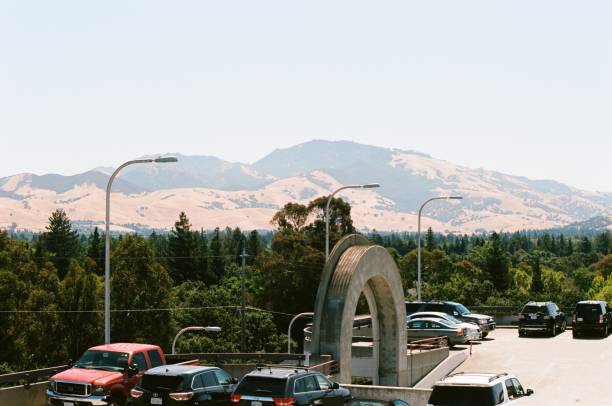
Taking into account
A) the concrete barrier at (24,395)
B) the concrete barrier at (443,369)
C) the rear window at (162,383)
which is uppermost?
the rear window at (162,383)

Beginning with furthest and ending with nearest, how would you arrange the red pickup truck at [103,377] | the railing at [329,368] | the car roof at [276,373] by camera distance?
1. the railing at [329,368]
2. the red pickup truck at [103,377]
3. the car roof at [276,373]

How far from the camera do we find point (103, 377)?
2370 centimetres

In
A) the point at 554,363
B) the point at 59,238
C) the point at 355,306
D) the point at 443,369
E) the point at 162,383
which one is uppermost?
the point at 59,238

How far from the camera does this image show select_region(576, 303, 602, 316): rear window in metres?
52.9

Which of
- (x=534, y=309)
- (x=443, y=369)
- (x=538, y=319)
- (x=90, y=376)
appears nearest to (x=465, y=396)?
(x=90, y=376)

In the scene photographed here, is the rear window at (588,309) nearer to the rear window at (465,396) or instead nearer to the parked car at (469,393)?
the parked car at (469,393)

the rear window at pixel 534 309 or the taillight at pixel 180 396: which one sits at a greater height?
the rear window at pixel 534 309

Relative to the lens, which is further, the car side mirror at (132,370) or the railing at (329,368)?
the railing at (329,368)

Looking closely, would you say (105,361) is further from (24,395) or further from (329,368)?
(329,368)

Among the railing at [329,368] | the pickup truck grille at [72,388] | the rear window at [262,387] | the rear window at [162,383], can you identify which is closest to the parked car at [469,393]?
the rear window at [262,387]

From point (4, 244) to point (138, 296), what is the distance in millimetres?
13131

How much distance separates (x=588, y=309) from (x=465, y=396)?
3541 cm

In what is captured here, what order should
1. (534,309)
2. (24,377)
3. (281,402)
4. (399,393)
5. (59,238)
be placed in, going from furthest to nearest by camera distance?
(59,238) < (534,309) < (399,393) < (24,377) < (281,402)

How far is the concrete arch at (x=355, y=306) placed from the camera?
31.6 meters
